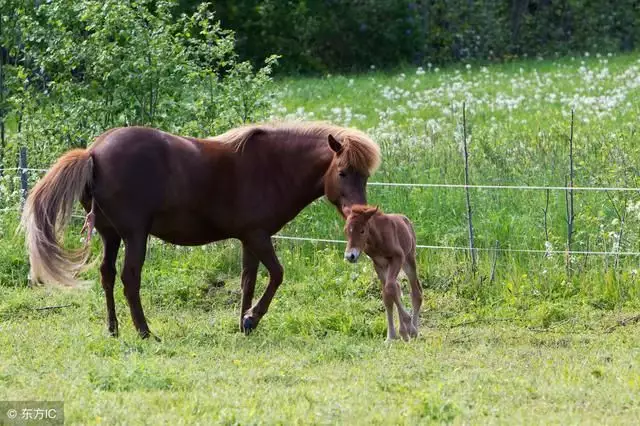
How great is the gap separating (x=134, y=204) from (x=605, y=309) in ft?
14.7

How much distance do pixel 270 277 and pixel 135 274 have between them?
1176mm

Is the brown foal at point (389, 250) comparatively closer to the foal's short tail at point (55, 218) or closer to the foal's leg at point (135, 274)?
the foal's leg at point (135, 274)

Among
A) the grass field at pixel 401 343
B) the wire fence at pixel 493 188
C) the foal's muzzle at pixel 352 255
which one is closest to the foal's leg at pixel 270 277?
the grass field at pixel 401 343

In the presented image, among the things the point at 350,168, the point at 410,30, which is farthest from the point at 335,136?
the point at 410,30

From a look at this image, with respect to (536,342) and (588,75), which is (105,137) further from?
(588,75)

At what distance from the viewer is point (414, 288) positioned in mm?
10281

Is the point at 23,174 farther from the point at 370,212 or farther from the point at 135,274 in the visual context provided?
the point at 370,212

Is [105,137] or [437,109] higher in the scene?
[105,137]

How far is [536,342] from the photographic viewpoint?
374 inches

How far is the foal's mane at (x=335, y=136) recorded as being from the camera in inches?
386

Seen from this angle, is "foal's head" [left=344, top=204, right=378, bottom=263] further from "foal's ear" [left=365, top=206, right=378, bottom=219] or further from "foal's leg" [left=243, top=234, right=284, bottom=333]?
"foal's leg" [left=243, top=234, right=284, bottom=333]

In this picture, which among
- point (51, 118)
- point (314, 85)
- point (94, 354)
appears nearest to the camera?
point (94, 354)

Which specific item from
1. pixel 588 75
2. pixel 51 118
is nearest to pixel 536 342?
pixel 51 118

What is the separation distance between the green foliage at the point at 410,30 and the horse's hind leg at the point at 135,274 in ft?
85.3
